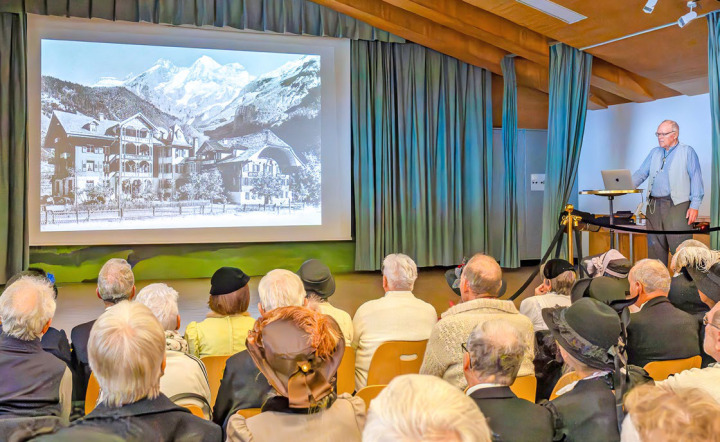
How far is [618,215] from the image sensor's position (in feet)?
24.2

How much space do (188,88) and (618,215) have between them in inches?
214

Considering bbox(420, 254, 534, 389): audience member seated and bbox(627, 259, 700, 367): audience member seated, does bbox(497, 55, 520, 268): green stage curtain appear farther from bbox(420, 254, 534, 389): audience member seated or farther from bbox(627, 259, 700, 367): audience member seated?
bbox(420, 254, 534, 389): audience member seated

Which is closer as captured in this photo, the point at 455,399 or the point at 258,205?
the point at 455,399

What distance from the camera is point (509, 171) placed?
8.54 metres

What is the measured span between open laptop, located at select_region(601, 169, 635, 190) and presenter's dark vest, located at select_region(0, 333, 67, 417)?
19.5 feet

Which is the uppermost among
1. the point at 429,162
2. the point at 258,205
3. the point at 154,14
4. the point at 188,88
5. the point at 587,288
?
the point at 154,14

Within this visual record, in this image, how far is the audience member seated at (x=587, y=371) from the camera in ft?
5.36

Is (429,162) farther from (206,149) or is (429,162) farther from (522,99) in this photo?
(206,149)

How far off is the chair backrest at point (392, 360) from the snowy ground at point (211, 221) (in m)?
5.21

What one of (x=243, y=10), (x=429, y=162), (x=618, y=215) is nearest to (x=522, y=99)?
(x=429, y=162)

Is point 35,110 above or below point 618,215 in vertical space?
above

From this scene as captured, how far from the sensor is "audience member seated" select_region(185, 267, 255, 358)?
8.53 feet

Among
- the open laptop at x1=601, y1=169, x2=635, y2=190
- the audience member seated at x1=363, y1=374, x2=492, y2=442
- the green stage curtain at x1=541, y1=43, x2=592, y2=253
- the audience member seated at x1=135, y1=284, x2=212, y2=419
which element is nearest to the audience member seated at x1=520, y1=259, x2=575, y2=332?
the audience member seated at x1=135, y1=284, x2=212, y2=419

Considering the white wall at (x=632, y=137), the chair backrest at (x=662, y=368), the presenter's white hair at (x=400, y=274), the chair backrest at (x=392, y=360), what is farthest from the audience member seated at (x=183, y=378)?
the white wall at (x=632, y=137)
